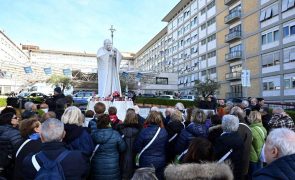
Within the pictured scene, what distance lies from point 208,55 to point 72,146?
52528 millimetres

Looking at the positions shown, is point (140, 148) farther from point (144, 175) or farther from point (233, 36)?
point (233, 36)

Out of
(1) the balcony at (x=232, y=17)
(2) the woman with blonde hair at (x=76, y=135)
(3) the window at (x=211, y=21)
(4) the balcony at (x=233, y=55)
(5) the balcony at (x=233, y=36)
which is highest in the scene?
(3) the window at (x=211, y=21)

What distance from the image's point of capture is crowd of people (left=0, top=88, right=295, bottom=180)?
8.80 feet

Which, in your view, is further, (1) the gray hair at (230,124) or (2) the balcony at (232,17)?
(2) the balcony at (232,17)

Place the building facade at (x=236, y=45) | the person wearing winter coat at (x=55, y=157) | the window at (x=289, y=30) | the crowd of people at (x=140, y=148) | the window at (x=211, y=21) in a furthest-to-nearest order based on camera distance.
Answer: the window at (x=211, y=21) → the building facade at (x=236, y=45) → the window at (x=289, y=30) → the person wearing winter coat at (x=55, y=157) → the crowd of people at (x=140, y=148)

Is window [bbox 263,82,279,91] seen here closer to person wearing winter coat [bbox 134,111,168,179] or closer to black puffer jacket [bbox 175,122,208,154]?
black puffer jacket [bbox 175,122,208,154]

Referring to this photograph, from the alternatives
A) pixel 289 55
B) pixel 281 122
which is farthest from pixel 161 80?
pixel 281 122

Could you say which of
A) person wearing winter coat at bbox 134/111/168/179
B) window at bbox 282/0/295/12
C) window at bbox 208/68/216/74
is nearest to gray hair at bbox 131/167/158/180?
person wearing winter coat at bbox 134/111/168/179

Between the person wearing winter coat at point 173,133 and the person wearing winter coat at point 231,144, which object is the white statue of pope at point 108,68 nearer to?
the person wearing winter coat at point 173,133

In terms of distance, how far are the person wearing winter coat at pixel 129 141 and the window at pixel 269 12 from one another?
35.1 metres

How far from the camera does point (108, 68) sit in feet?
53.5

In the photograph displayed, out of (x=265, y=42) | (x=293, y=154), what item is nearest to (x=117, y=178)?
(x=293, y=154)

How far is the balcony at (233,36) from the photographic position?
44.2 meters

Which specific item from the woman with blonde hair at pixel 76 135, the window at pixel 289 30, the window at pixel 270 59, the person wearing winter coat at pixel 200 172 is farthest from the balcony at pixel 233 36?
the person wearing winter coat at pixel 200 172
